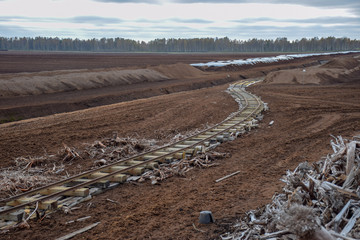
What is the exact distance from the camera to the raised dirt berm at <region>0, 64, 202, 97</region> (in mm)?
32469

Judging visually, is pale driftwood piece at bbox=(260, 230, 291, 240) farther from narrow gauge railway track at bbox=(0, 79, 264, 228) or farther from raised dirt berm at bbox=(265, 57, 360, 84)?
raised dirt berm at bbox=(265, 57, 360, 84)

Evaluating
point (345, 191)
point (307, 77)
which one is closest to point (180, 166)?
point (345, 191)

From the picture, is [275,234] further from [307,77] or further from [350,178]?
[307,77]

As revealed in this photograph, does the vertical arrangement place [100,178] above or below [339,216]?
below

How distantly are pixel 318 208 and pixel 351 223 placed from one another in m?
0.61

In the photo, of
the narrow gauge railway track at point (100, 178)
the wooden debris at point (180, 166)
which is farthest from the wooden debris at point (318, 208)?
the narrow gauge railway track at point (100, 178)

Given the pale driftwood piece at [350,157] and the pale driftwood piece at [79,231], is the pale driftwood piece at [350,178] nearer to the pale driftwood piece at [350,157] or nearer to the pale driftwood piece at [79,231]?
the pale driftwood piece at [350,157]

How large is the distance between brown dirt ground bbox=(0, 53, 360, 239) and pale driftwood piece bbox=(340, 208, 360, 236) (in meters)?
2.25

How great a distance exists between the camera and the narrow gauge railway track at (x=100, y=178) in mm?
8039

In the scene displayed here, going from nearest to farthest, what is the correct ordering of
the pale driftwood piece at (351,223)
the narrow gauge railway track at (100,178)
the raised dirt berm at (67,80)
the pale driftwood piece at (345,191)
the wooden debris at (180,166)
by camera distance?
1. the pale driftwood piece at (351,223)
2. the pale driftwood piece at (345,191)
3. the narrow gauge railway track at (100,178)
4. the wooden debris at (180,166)
5. the raised dirt berm at (67,80)

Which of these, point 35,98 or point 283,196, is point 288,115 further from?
point 35,98

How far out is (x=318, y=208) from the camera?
5.77m

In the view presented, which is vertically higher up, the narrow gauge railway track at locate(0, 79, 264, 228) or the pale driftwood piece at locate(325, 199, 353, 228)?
the pale driftwood piece at locate(325, 199, 353, 228)

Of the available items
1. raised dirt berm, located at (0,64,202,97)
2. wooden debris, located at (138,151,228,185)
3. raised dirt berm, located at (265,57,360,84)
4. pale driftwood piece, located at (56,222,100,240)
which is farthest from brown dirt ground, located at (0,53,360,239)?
raised dirt berm, located at (265,57,360,84)
